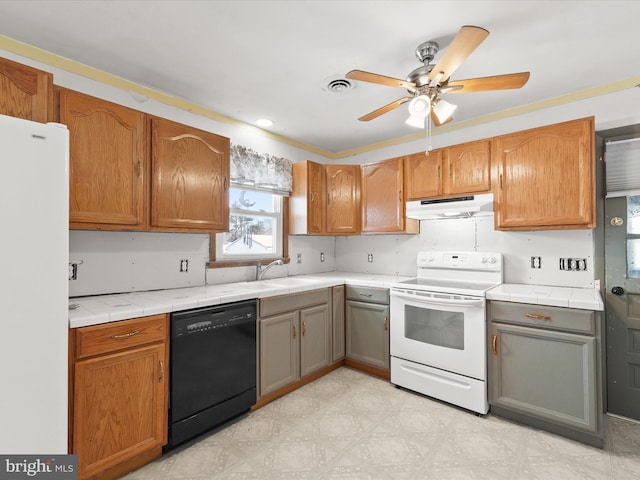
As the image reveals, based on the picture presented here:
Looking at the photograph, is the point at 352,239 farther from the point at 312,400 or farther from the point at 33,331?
the point at 33,331

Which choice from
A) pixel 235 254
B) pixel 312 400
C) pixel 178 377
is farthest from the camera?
pixel 235 254

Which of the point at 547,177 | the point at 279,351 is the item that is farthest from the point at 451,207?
the point at 279,351

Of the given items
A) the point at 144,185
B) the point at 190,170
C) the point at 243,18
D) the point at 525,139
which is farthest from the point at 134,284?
the point at 525,139

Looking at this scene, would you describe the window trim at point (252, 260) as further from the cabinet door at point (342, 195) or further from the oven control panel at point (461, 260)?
the oven control panel at point (461, 260)

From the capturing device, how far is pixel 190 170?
2379 mm

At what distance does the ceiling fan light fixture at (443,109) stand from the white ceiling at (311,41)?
339 millimetres

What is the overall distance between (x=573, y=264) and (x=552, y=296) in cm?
62

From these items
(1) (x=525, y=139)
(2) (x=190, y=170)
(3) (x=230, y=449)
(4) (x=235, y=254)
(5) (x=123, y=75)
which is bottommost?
(3) (x=230, y=449)

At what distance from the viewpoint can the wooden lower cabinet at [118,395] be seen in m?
1.60

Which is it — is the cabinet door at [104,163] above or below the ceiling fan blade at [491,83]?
below

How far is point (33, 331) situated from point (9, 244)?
35 cm

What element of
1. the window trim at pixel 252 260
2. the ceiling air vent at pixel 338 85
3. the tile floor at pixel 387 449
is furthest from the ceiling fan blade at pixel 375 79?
the tile floor at pixel 387 449

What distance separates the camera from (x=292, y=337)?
2.72m

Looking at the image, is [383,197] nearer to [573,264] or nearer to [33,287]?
[573,264]
